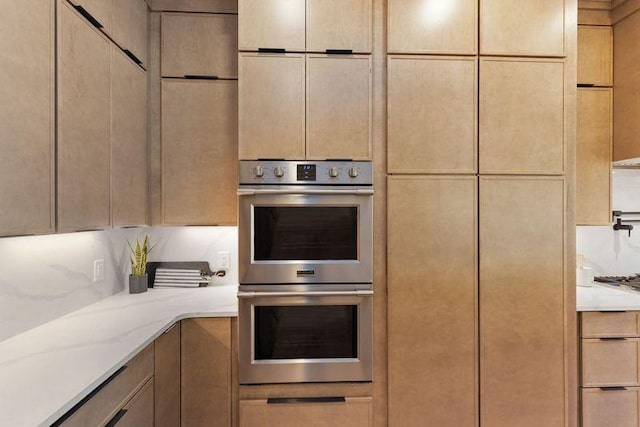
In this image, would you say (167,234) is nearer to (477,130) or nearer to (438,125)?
(438,125)

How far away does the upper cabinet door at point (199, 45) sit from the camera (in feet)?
6.79

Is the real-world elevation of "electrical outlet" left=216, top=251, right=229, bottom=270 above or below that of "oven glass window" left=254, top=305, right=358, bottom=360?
above

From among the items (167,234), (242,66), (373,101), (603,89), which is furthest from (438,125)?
(167,234)

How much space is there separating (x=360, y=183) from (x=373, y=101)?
0.42 m

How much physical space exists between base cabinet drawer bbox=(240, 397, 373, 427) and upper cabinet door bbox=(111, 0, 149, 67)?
1.89 metres

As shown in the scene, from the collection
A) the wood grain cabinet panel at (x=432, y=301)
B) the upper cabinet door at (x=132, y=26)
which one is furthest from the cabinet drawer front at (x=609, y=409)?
the upper cabinet door at (x=132, y=26)

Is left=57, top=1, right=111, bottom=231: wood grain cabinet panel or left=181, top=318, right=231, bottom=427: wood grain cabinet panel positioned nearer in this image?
left=57, top=1, right=111, bottom=231: wood grain cabinet panel

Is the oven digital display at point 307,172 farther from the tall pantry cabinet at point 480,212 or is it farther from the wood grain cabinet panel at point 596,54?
the wood grain cabinet panel at point 596,54

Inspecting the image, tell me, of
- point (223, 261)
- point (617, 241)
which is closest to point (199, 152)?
point (223, 261)

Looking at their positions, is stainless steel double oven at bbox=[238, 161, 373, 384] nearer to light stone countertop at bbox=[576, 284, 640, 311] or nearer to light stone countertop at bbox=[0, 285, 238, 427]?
light stone countertop at bbox=[0, 285, 238, 427]

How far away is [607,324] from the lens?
184 cm

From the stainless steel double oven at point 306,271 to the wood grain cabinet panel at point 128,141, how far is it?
1.95 ft

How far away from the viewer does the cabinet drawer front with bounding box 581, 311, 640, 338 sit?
1.84 meters

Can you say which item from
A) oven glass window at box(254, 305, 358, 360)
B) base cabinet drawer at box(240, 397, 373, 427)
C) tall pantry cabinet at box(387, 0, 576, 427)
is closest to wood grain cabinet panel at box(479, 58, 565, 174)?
tall pantry cabinet at box(387, 0, 576, 427)
